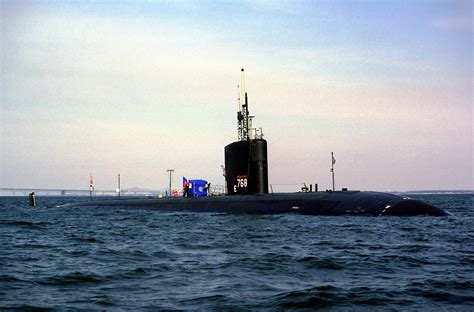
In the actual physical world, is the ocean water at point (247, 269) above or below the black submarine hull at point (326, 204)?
below

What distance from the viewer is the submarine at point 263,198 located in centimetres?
3014

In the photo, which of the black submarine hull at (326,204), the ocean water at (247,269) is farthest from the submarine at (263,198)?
the ocean water at (247,269)

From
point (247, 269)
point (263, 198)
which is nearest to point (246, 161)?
point (263, 198)

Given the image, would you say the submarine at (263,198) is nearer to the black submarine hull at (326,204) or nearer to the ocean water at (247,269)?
the black submarine hull at (326,204)

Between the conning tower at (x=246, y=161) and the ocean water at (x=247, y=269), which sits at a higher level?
the conning tower at (x=246, y=161)

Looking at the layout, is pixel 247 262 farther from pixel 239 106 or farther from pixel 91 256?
pixel 239 106

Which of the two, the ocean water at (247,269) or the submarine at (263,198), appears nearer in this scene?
the ocean water at (247,269)

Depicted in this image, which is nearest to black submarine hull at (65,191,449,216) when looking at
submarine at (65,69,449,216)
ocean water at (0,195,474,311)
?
submarine at (65,69,449,216)

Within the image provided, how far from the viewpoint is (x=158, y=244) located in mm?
19766

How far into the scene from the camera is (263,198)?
33.1 metres

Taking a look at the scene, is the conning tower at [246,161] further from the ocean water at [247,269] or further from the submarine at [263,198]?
the ocean water at [247,269]

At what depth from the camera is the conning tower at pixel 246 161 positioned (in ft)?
112

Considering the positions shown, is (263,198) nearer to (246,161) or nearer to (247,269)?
(246,161)

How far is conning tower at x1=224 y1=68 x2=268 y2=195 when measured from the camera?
3403cm
